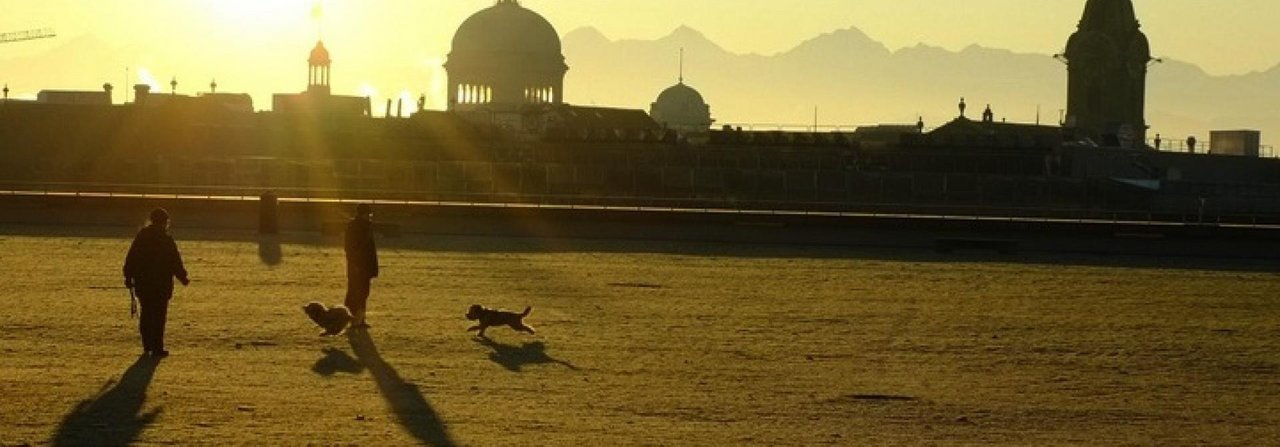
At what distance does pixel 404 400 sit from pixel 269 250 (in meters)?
24.5

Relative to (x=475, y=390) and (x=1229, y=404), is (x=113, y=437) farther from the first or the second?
(x=1229, y=404)

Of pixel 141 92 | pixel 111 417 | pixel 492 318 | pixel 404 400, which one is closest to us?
pixel 111 417

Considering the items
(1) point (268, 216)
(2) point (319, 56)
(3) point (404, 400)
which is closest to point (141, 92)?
(2) point (319, 56)

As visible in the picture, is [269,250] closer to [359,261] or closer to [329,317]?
[359,261]

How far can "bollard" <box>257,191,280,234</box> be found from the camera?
56.6m

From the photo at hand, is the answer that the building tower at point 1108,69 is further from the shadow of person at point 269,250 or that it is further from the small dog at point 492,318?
the small dog at point 492,318

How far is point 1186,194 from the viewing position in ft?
391

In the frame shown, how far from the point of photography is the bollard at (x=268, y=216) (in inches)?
2228

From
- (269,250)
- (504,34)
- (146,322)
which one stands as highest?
(504,34)

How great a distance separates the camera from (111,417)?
2497 centimetres

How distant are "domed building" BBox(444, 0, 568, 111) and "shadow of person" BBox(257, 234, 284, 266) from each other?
12286 centimetres

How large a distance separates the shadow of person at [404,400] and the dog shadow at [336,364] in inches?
5.1

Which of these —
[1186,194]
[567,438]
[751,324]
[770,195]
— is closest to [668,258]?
[751,324]

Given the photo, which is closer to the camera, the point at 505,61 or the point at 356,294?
the point at 356,294
